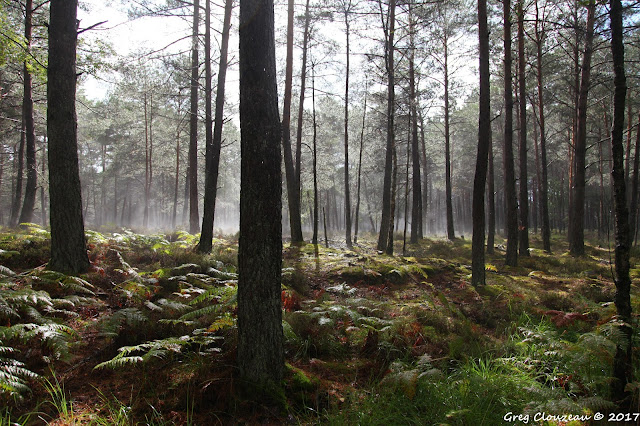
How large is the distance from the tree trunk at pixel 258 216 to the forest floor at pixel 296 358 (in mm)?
339

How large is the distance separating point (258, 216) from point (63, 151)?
4951mm

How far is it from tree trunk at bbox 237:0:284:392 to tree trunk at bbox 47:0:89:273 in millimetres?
4551

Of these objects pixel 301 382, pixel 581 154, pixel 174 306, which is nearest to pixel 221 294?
pixel 174 306

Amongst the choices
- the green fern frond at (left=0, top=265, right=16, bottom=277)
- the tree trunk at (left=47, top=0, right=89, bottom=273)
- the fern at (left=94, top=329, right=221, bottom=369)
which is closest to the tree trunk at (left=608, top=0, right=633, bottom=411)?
the fern at (left=94, top=329, right=221, bottom=369)

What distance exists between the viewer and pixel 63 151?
241 inches

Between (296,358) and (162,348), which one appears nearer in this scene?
(162,348)

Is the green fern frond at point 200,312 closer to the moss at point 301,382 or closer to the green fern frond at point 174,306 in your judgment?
the green fern frond at point 174,306

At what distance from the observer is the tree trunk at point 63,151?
239 inches

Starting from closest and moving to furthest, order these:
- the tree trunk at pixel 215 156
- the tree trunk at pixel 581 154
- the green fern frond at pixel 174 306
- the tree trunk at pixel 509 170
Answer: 1. the green fern frond at pixel 174 306
2. the tree trunk at pixel 215 156
3. the tree trunk at pixel 509 170
4. the tree trunk at pixel 581 154

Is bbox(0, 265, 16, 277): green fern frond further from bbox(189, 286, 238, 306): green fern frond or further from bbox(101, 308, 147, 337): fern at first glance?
bbox(189, 286, 238, 306): green fern frond

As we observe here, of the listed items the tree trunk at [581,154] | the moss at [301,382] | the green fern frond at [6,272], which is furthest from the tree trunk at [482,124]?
the green fern frond at [6,272]

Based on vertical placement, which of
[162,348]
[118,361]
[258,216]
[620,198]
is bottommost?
[162,348]

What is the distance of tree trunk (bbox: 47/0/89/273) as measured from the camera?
607 cm

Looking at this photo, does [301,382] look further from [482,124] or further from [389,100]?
[389,100]
